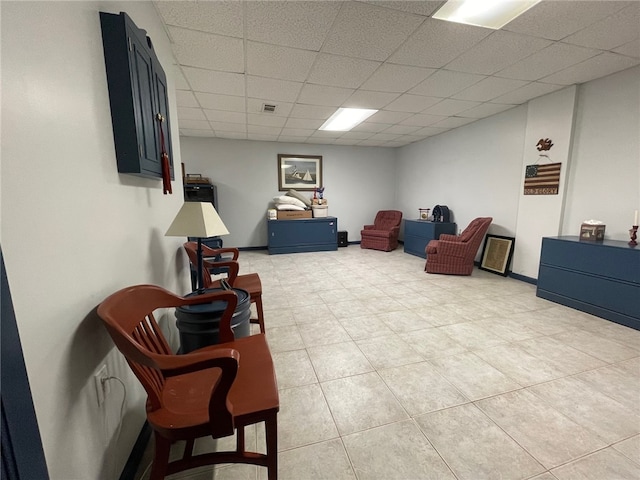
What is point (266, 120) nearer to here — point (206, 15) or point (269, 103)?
point (269, 103)

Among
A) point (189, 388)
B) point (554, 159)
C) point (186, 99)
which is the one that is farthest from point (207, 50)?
point (554, 159)

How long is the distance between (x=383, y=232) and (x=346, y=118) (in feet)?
9.24

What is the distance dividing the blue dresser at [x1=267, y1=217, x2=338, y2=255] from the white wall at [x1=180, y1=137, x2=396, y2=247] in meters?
0.69

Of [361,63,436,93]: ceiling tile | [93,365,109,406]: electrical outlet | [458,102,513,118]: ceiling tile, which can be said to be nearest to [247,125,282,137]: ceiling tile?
[361,63,436,93]: ceiling tile

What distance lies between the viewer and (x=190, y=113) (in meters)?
4.14

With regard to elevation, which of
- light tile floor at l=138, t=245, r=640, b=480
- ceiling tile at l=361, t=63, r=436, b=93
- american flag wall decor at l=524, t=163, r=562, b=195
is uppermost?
ceiling tile at l=361, t=63, r=436, b=93

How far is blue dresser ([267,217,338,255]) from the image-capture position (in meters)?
5.93

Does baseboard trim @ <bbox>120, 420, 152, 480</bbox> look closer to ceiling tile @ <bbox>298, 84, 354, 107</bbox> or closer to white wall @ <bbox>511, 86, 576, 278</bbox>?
ceiling tile @ <bbox>298, 84, 354, 107</bbox>

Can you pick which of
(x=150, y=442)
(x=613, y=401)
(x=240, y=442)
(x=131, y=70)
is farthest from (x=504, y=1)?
(x=150, y=442)

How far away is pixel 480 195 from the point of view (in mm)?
4789

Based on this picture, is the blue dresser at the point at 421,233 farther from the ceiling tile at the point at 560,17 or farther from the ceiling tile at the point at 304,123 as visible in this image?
the ceiling tile at the point at 560,17

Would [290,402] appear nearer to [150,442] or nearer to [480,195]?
[150,442]

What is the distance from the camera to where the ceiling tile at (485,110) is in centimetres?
397

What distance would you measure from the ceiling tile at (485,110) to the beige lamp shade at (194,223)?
4.32 m
